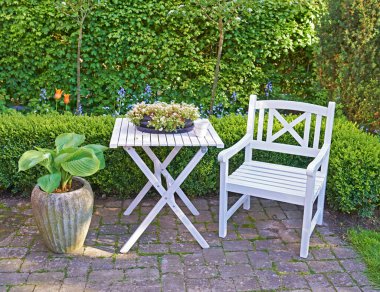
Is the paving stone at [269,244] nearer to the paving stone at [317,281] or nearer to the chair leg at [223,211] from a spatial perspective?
the chair leg at [223,211]

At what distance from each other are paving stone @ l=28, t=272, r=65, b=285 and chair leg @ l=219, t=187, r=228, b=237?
1.26m

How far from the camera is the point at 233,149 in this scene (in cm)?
371

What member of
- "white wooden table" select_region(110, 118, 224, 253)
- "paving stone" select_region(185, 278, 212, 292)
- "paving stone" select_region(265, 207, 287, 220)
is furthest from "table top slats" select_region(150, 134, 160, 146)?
"paving stone" select_region(265, 207, 287, 220)

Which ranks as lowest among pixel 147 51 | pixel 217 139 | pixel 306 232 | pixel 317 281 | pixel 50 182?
pixel 317 281

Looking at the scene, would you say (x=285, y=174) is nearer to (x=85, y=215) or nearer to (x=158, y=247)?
(x=158, y=247)

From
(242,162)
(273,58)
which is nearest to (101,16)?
(273,58)

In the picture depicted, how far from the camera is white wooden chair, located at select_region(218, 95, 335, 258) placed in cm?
345

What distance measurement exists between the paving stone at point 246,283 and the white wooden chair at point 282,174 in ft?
1.70

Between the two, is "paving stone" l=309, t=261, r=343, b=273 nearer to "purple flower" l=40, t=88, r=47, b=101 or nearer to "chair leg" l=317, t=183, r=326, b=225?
"chair leg" l=317, t=183, r=326, b=225

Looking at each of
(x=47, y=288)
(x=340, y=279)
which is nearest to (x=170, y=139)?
(x=47, y=288)

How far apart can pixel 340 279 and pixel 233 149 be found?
122 cm

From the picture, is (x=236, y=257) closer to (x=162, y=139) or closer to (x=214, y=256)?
(x=214, y=256)

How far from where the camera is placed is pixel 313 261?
11.3 feet

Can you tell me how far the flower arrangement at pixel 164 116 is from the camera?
11.3 feet
